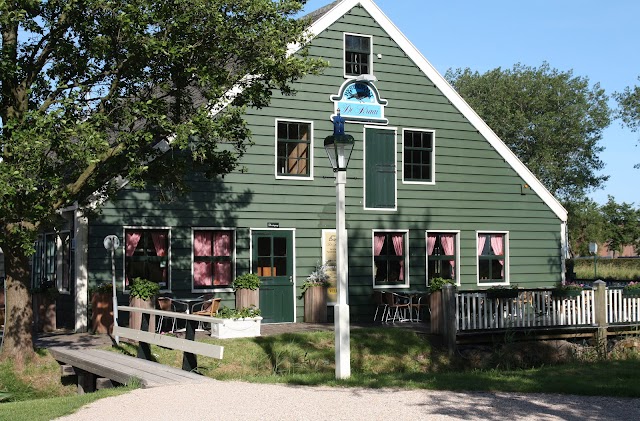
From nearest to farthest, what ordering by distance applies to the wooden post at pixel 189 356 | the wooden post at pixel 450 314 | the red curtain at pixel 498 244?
1. the wooden post at pixel 189 356
2. the wooden post at pixel 450 314
3. the red curtain at pixel 498 244

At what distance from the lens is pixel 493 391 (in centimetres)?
1140

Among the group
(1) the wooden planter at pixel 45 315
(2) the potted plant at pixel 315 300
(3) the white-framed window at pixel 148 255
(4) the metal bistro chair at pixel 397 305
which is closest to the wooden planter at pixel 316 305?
(2) the potted plant at pixel 315 300

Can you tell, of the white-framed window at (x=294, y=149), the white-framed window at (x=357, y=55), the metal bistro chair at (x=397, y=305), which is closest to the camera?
the white-framed window at (x=294, y=149)

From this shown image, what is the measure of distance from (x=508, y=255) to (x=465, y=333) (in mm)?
6425

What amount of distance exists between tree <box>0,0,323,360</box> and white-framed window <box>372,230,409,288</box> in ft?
23.9

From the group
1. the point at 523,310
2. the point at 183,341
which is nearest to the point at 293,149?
the point at 523,310

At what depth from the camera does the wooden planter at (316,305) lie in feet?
67.6

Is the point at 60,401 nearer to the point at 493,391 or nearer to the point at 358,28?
the point at 493,391

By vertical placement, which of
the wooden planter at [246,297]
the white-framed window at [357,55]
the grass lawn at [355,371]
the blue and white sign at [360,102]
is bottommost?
the grass lawn at [355,371]

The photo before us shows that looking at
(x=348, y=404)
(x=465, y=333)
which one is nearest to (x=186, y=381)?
(x=348, y=404)

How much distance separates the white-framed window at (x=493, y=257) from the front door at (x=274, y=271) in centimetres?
562

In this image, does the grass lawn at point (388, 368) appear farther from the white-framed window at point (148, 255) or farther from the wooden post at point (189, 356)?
the white-framed window at point (148, 255)

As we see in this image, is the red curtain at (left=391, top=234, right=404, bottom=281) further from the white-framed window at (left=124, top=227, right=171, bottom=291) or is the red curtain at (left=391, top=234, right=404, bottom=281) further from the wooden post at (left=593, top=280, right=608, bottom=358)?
the white-framed window at (left=124, top=227, right=171, bottom=291)

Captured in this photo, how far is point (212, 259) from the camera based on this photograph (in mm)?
20109
